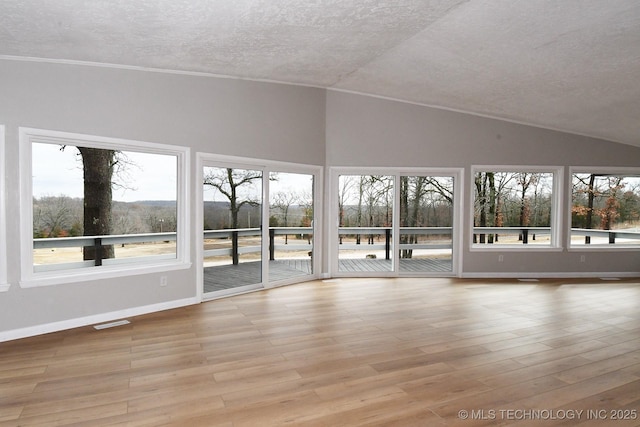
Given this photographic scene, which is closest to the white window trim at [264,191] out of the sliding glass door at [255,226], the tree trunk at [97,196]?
the sliding glass door at [255,226]

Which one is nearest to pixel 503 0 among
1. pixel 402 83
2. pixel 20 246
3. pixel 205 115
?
pixel 402 83

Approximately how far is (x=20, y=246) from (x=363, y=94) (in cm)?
537

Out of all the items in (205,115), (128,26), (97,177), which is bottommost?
(97,177)

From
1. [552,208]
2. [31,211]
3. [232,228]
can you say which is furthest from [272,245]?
[552,208]

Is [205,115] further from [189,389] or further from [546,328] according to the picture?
[546,328]

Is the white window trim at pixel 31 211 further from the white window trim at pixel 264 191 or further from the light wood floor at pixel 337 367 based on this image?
the light wood floor at pixel 337 367

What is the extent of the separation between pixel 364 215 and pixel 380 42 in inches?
130

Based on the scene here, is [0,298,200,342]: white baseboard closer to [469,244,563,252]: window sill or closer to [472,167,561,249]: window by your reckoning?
[469,244,563,252]: window sill

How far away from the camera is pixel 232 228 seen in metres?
5.85

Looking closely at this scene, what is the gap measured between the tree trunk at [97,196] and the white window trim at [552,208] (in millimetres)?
5798

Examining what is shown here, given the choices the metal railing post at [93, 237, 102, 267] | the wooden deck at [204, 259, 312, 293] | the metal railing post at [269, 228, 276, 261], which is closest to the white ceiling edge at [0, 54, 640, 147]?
the metal railing post at [93, 237, 102, 267]

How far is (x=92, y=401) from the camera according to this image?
2729 mm

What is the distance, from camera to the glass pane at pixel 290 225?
21.1 ft

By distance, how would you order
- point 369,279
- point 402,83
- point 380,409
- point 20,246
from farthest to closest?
point 369,279 < point 402,83 < point 20,246 < point 380,409
